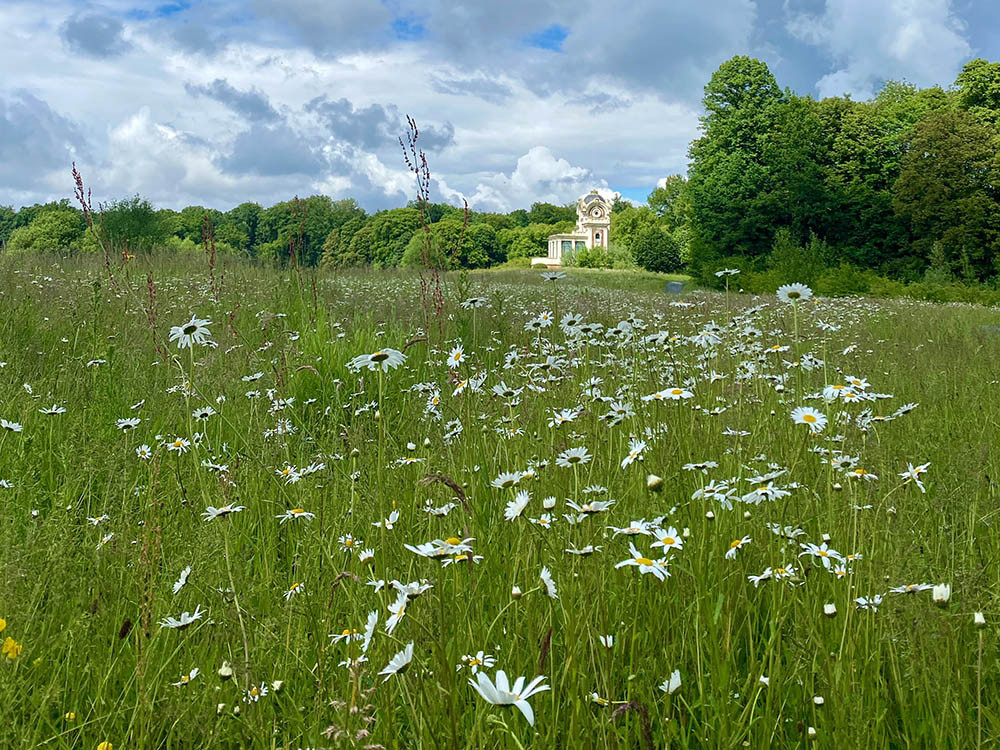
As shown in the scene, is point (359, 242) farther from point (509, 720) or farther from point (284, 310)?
point (509, 720)

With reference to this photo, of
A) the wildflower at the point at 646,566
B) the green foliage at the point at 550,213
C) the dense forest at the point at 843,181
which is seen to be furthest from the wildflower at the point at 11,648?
the green foliage at the point at 550,213

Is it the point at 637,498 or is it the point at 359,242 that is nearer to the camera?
the point at 637,498

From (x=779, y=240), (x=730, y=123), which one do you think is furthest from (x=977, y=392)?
(x=730, y=123)

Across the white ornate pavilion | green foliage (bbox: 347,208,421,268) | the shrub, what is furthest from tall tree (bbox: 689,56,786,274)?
the white ornate pavilion

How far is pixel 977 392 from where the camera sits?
4.93 m

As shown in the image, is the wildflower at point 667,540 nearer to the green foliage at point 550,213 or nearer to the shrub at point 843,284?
the shrub at point 843,284

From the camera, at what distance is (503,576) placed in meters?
2.07

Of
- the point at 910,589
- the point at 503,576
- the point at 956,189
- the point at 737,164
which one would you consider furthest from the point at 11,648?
the point at 956,189

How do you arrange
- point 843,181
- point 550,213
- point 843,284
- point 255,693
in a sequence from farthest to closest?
point 550,213 → point 843,181 → point 843,284 → point 255,693

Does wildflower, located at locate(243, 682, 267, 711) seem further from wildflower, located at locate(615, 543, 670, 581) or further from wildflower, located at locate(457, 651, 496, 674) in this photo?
→ wildflower, located at locate(615, 543, 670, 581)

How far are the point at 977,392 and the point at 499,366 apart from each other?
11.0 feet

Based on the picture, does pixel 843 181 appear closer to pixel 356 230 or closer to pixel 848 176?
pixel 848 176

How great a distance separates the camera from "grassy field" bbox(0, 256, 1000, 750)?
140 centimetres

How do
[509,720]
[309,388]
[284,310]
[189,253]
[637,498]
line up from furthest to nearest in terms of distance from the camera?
[189,253], [284,310], [309,388], [637,498], [509,720]
